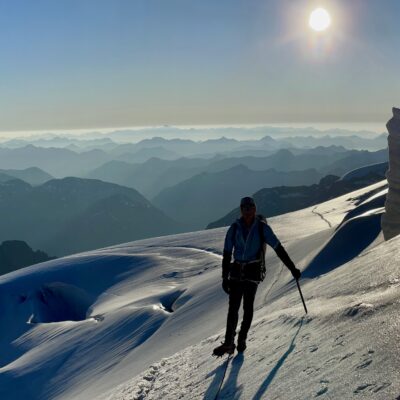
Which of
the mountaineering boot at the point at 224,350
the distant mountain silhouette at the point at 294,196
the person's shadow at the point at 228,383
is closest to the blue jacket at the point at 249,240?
the mountaineering boot at the point at 224,350

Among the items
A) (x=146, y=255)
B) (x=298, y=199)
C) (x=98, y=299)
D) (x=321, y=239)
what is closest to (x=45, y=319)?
(x=98, y=299)

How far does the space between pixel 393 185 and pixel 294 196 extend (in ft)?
568

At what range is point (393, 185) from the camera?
60.2 feet

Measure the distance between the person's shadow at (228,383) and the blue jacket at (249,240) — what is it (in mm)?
1795

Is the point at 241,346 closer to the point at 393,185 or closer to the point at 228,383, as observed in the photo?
the point at 228,383

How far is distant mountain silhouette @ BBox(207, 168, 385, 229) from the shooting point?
145750 millimetres

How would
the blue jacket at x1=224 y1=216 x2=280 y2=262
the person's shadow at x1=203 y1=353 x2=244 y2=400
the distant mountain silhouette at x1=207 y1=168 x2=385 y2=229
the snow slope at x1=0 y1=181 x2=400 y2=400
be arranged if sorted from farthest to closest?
the distant mountain silhouette at x1=207 y1=168 x2=385 y2=229
the blue jacket at x1=224 y1=216 x2=280 y2=262
the person's shadow at x1=203 y1=353 x2=244 y2=400
the snow slope at x1=0 y1=181 x2=400 y2=400

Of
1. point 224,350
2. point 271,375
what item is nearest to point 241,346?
point 224,350

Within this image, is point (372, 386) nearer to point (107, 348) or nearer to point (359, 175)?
point (107, 348)

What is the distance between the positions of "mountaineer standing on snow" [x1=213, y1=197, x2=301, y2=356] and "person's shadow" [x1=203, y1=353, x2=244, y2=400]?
1.07 ft

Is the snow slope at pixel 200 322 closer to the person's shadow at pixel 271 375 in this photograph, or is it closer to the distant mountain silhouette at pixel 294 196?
the person's shadow at pixel 271 375

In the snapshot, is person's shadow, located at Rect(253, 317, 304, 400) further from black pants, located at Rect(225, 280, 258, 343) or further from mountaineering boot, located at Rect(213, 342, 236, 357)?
mountaineering boot, located at Rect(213, 342, 236, 357)

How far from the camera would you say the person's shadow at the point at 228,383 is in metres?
6.22

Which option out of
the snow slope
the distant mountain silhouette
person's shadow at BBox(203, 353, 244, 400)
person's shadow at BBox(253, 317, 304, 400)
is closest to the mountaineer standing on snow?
person's shadow at BBox(203, 353, 244, 400)
